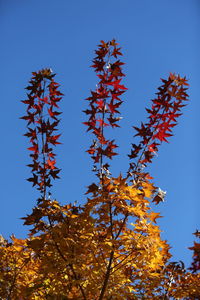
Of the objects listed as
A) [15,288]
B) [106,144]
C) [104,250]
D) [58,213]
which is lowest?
[15,288]

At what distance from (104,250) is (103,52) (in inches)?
137

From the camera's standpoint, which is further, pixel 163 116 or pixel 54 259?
pixel 163 116

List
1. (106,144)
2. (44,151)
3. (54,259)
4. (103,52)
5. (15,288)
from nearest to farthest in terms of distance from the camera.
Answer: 1. (54,259)
2. (44,151)
3. (106,144)
4. (103,52)
5. (15,288)

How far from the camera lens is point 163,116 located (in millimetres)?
4953

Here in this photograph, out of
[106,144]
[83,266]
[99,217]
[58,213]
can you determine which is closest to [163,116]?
[106,144]

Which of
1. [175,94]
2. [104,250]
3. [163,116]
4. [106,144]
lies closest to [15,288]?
[104,250]

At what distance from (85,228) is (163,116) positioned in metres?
2.32

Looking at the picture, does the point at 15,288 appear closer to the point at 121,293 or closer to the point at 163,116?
the point at 121,293

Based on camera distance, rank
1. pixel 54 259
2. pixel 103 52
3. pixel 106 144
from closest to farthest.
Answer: pixel 54 259, pixel 106 144, pixel 103 52

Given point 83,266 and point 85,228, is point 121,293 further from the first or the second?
point 85,228

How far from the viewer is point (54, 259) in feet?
13.8

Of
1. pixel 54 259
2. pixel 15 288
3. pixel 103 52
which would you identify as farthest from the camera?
pixel 15 288

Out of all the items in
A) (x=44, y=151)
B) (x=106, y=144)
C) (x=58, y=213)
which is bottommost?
(x=58, y=213)

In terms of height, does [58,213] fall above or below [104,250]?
above
